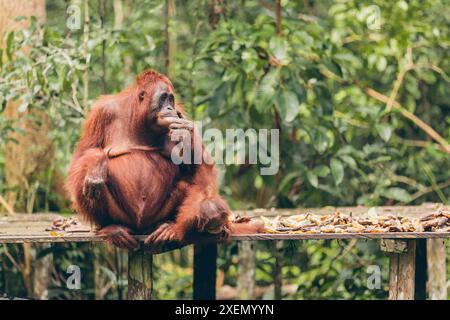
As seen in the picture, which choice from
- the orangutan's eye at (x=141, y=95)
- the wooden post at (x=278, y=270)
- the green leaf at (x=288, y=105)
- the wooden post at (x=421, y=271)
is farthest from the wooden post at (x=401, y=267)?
the orangutan's eye at (x=141, y=95)

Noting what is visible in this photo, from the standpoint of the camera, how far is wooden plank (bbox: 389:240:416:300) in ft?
16.5

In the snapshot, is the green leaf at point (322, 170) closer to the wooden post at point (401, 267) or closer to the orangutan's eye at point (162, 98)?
the wooden post at point (401, 267)

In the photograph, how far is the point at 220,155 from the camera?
6.21 metres

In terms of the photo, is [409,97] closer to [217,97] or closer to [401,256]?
[217,97]

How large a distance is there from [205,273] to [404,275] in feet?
4.32

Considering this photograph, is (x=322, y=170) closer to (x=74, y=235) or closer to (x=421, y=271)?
(x=421, y=271)

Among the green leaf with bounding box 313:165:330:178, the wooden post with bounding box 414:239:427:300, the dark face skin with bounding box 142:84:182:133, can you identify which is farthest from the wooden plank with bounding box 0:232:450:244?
the green leaf with bounding box 313:165:330:178

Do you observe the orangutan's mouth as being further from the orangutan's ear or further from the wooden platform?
the orangutan's ear

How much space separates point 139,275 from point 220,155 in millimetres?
1641

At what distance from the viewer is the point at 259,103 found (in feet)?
19.3

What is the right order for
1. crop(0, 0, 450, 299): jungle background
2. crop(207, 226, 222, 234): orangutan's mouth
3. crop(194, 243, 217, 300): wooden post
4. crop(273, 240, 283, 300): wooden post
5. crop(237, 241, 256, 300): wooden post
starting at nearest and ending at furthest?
1. crop(207, 226, 222, 234): orangutan's mouth
2. crop(194, 243, 217, 300): wooden post
3. crop(0, 0, 450, 299): jungle background
4. crop(273, 240, 283, 300): wooden post
5. crop(237, 241, 256, 300): wooden post

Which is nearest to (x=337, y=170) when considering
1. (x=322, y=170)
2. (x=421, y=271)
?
(x=322, y=170)

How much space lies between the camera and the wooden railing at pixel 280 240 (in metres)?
4.61

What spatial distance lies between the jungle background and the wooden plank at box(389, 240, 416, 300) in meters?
1.12
